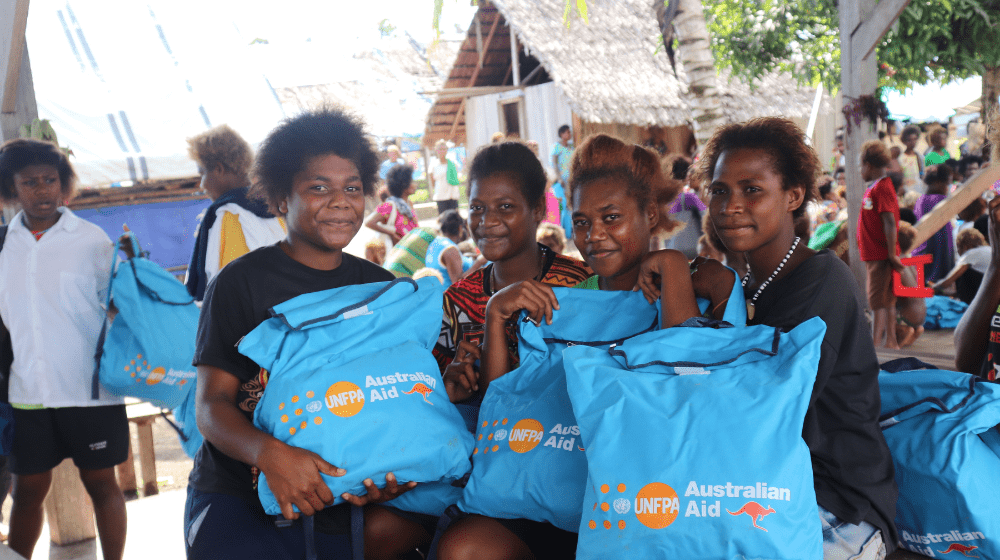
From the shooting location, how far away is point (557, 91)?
41.1 feet

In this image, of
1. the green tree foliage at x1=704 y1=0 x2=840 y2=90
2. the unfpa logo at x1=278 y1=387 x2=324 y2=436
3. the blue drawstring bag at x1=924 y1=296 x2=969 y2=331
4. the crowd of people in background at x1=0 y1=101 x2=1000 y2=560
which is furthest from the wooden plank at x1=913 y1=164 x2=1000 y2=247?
the unfpa logo at x1=278 y1=387 x2=324 y2=436

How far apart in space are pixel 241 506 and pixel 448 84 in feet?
46.7

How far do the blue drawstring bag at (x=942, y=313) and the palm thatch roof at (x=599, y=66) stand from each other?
5.28 m

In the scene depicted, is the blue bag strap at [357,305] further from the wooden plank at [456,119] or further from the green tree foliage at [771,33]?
the wooden plank at [456,119]

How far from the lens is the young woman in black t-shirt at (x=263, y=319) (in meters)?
1.67

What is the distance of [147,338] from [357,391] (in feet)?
6.25

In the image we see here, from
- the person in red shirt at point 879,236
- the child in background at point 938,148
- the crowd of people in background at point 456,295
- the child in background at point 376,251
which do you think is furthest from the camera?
the child in background at point 938,148

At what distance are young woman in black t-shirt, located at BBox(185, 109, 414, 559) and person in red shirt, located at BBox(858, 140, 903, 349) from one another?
4.31 metres

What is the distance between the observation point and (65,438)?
3154 mm

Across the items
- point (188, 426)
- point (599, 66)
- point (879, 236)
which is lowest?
point (188, 426)

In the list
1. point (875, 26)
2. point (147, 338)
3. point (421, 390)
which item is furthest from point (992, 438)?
point (875, 26)

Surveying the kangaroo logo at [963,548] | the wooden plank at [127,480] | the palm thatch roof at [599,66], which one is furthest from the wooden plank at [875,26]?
the palm thatch roof at [599,66]

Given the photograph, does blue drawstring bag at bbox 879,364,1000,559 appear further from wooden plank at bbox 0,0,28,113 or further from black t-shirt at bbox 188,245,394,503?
wooden plank at bbox 0,0,28,113

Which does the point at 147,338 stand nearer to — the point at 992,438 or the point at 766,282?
the point at 766,282
